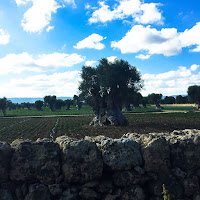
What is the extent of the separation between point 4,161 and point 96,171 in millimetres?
2734

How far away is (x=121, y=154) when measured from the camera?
5453 mm

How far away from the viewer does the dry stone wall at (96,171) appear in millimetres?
5090

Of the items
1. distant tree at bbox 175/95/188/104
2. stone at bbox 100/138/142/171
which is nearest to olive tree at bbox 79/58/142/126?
stone at bbox 100/138/142/171

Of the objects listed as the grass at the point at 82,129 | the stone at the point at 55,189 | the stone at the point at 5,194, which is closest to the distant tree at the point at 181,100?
the grass at the point at 82,129

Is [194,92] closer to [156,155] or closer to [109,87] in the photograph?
[109,87]

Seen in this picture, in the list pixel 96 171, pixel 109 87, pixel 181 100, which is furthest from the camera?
pixel 181 100

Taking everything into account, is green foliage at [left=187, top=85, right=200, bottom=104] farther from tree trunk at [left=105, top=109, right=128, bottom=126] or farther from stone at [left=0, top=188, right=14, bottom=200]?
stone at [left=0, top=188, right=14, bottom=200]

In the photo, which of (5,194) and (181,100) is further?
(181,100)

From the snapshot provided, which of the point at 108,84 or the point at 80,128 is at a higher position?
the point at 108,84

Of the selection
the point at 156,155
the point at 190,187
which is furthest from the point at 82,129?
the point at 190,187

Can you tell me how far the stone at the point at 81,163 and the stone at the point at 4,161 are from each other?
1.64 m

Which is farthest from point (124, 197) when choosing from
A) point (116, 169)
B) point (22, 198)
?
point (22, 198)

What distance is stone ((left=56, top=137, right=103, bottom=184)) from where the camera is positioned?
5.21 m

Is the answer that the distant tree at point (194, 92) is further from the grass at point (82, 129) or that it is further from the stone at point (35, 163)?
the stone at point (35, 163)
